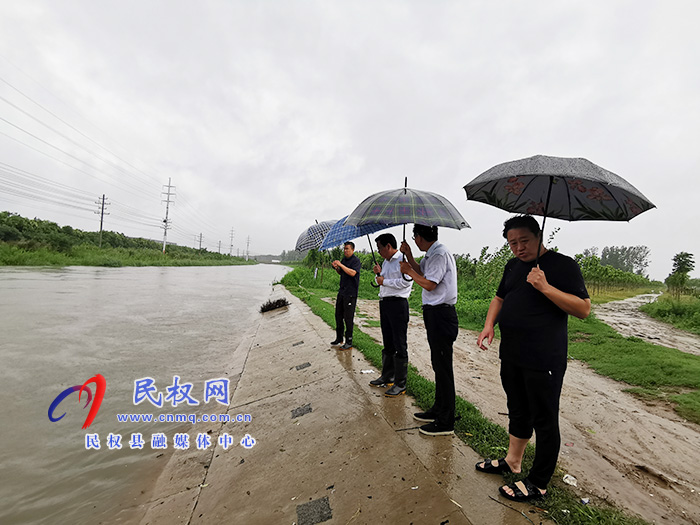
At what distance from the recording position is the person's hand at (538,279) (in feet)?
6.53

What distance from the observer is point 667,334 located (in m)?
11.7

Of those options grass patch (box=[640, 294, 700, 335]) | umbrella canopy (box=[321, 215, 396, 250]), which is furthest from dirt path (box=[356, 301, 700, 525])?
grass patch (box=[640, 294, 700, 335])

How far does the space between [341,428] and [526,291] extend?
2.50 m

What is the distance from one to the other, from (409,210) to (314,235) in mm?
3622

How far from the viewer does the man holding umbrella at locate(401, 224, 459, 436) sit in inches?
122

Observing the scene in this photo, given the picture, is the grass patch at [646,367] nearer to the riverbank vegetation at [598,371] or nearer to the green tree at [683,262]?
the riverbank vegetation at [598,371]

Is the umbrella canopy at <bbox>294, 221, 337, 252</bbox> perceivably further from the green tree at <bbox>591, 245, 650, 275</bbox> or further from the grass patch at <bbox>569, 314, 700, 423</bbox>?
the green tree at <bbox>591, 245, 650, 275</bbox>

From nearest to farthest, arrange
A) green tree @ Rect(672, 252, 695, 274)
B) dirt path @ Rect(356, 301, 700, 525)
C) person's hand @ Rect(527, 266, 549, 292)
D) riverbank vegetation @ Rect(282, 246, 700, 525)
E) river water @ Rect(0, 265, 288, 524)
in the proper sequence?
person's hand @ Rect(527, 266, 549, 292)
riverbank vegetation @ Rect(282, 246, 700, 525)
dirt path @ Rect(356, 301, 700, 525)
river water @ Rect(0, 265, 288, 524)
green tree @ Rect(672, 252, 695, 274)

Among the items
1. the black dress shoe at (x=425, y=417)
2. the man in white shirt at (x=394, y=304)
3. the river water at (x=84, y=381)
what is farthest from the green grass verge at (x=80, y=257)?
the black dress shoe at (x=425, y=417)

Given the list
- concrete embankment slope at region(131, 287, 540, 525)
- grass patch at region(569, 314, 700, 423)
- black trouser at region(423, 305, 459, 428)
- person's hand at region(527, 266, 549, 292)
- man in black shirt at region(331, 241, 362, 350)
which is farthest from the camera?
man in black shirt at region(331, 241, 362, 350)

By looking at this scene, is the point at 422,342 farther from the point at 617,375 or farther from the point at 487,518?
the point at 487,518

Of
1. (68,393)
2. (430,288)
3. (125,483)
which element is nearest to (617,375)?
(430,288)

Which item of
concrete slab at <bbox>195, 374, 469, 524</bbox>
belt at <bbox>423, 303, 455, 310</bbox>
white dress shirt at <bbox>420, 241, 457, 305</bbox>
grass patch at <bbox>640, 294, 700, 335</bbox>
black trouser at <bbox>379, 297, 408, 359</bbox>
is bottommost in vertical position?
concrete slab at <bbox>195, 374, 469, 524</bbox>

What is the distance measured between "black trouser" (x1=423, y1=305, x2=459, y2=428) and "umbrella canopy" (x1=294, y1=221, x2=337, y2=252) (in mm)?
3504
